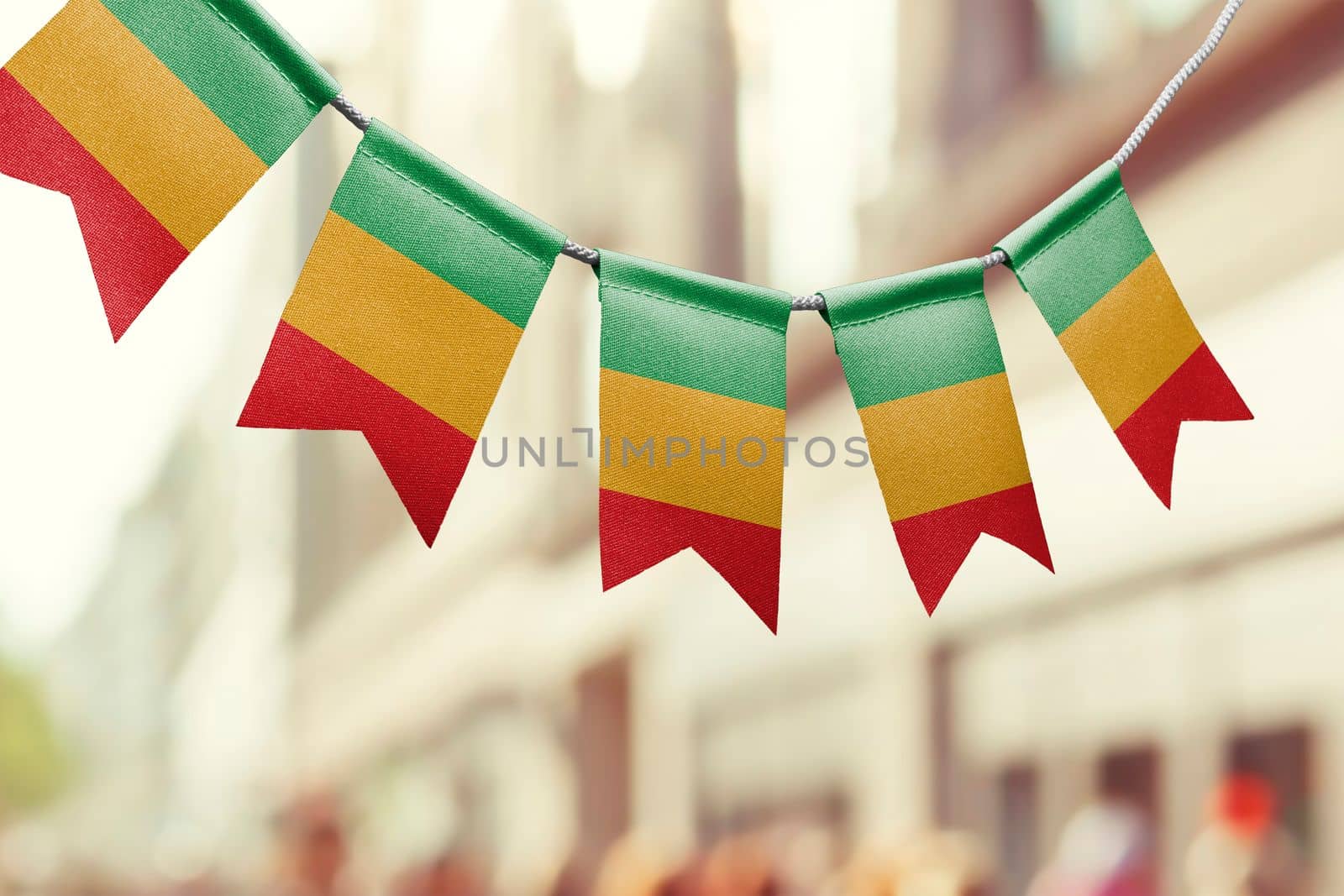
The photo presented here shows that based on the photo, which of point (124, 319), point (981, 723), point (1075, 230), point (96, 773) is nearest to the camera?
point (124, 319)

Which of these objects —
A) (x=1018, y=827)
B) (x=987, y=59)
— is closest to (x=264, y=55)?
(x=1018, y=827)

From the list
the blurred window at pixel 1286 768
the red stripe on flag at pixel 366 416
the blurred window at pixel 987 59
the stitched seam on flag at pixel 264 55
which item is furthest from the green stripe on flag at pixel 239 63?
the blurred window at pixel 987 59

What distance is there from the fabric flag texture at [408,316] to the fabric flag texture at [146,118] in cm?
7

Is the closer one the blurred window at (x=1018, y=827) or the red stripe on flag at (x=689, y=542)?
the red stripe on flag at (x=689, y=542)

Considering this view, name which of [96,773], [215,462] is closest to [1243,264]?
[215,462]

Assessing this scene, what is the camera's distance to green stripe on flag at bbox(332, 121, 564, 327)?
0.84 metres

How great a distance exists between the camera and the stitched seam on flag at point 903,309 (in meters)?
0.92

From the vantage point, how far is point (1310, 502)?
2070mm

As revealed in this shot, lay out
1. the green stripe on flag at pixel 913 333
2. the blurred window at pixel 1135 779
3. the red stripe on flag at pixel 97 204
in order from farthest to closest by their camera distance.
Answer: the blurred window at pixel 1135 779 < the green stripe on flag at pixel 913 333 < the red stripe on flag at pixel 97 204

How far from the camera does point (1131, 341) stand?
977 millimetres

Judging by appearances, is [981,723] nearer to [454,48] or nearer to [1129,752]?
[1129,752]

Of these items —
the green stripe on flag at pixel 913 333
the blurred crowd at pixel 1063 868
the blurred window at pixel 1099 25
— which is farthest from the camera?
the blurred window at pixel 1099 25

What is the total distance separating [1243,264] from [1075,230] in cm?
149

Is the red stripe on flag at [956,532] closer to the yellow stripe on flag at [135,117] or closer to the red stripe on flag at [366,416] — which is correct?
the red stripe on flag at [366,416]
